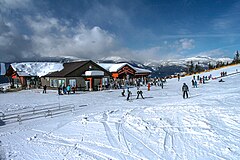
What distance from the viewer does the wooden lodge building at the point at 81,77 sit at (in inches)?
1225

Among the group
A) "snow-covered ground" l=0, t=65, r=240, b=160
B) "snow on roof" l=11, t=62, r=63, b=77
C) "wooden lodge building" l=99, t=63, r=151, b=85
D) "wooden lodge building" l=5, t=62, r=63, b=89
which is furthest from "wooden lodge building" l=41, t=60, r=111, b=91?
"snow-covered ground" l=0, t=65, r=240, b=160

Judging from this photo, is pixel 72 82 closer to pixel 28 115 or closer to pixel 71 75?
pixel 71 75

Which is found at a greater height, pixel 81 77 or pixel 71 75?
pixel 71 75

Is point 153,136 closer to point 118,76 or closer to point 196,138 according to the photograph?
point 196,138

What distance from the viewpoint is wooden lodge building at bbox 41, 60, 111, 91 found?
3112 centimetres

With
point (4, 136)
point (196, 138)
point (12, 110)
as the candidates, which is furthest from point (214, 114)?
point (12, 110)

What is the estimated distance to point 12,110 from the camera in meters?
15.8

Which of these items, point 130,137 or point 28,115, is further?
point 28,115

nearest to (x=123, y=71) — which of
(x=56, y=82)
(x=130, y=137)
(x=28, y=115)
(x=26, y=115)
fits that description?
(x=56, y=82)

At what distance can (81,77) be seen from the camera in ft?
105

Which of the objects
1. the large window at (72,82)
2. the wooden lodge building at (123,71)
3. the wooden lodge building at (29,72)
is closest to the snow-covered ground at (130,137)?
the large window at (72,82)

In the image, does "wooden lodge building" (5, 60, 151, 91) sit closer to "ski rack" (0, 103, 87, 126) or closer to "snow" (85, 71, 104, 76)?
A: "snow" (85, 71, 104, 76)

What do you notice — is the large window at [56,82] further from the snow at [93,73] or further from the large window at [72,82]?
the snow at [93,73]

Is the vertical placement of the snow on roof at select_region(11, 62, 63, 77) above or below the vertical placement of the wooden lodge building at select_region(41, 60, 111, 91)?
above
